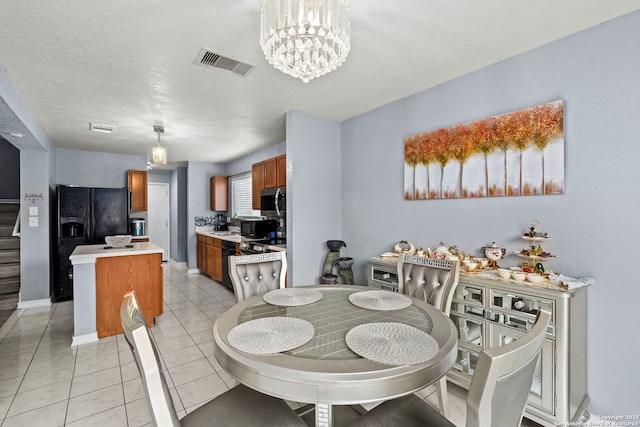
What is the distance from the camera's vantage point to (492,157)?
239cm

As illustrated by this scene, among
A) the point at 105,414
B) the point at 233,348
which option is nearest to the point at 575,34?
the point at 233,348

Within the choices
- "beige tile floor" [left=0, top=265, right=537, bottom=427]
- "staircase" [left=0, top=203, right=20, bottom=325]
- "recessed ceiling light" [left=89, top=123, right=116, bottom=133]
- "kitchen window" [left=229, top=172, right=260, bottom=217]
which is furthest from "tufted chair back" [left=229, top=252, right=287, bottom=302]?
"staircase" [left=0, top=203, right=20, bottom=325]

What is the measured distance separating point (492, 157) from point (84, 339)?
167 inches

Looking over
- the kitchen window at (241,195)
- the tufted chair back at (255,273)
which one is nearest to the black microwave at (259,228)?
the kitchen window at (241,195)

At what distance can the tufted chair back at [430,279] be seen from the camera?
198cm

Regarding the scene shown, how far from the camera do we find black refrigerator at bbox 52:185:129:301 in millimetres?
4555

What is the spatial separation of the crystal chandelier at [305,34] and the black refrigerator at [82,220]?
4866 millimetres

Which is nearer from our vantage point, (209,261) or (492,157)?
(492,157)

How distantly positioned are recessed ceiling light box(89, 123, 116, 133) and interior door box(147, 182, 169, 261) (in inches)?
156

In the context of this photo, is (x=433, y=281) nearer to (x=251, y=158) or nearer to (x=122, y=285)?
(x=122, y=285)

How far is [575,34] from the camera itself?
77.6 inches

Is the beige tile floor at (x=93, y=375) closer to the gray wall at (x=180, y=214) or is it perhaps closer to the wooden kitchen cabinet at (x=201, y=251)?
the wooden kitchen cabinet at (x=201, y=251)

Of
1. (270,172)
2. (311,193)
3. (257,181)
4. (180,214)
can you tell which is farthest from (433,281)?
(180,214)

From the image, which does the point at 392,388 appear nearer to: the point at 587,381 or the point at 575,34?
the point at 587,381
